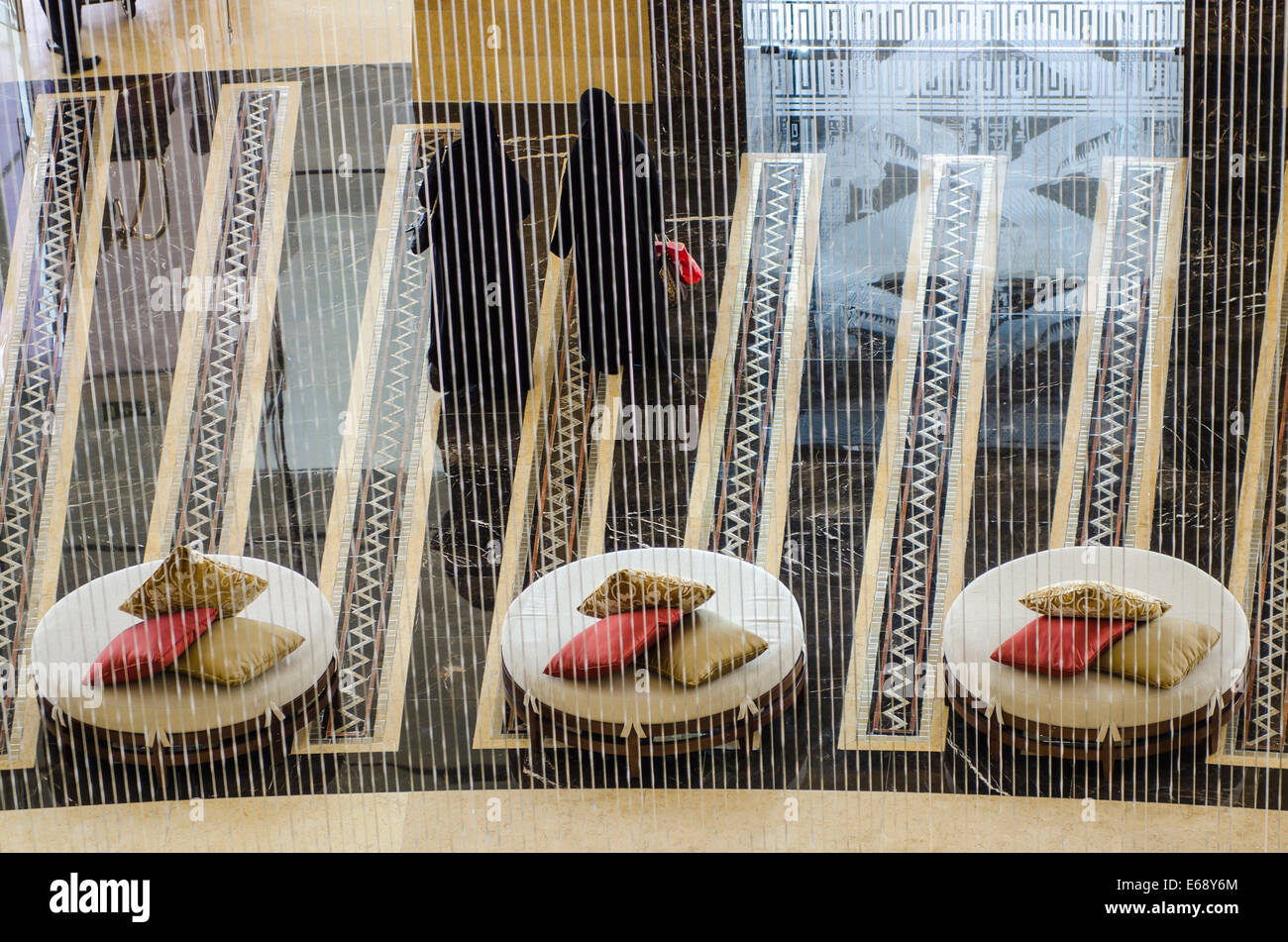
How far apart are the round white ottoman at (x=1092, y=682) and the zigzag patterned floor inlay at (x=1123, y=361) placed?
0.37 meters

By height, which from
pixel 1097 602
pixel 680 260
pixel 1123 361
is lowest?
pixel 1097 602

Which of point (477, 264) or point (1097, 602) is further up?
point (477, 264)

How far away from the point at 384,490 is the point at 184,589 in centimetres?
91

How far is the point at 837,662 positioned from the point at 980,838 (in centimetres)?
72

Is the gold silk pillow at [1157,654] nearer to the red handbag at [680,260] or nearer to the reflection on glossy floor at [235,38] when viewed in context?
the red handbag at [680,260]

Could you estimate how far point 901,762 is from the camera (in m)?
4.90

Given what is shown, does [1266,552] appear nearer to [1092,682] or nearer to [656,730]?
[1092,682]

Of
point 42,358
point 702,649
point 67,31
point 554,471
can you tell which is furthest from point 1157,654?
point 67,31

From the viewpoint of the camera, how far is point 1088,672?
15.4 ft

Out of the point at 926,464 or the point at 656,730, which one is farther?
the point at 926,464

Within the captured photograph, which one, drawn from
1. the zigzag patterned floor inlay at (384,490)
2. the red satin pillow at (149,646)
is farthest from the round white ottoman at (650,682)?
the red satin pillow at (149,646)

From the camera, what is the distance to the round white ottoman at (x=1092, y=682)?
15.3ft
